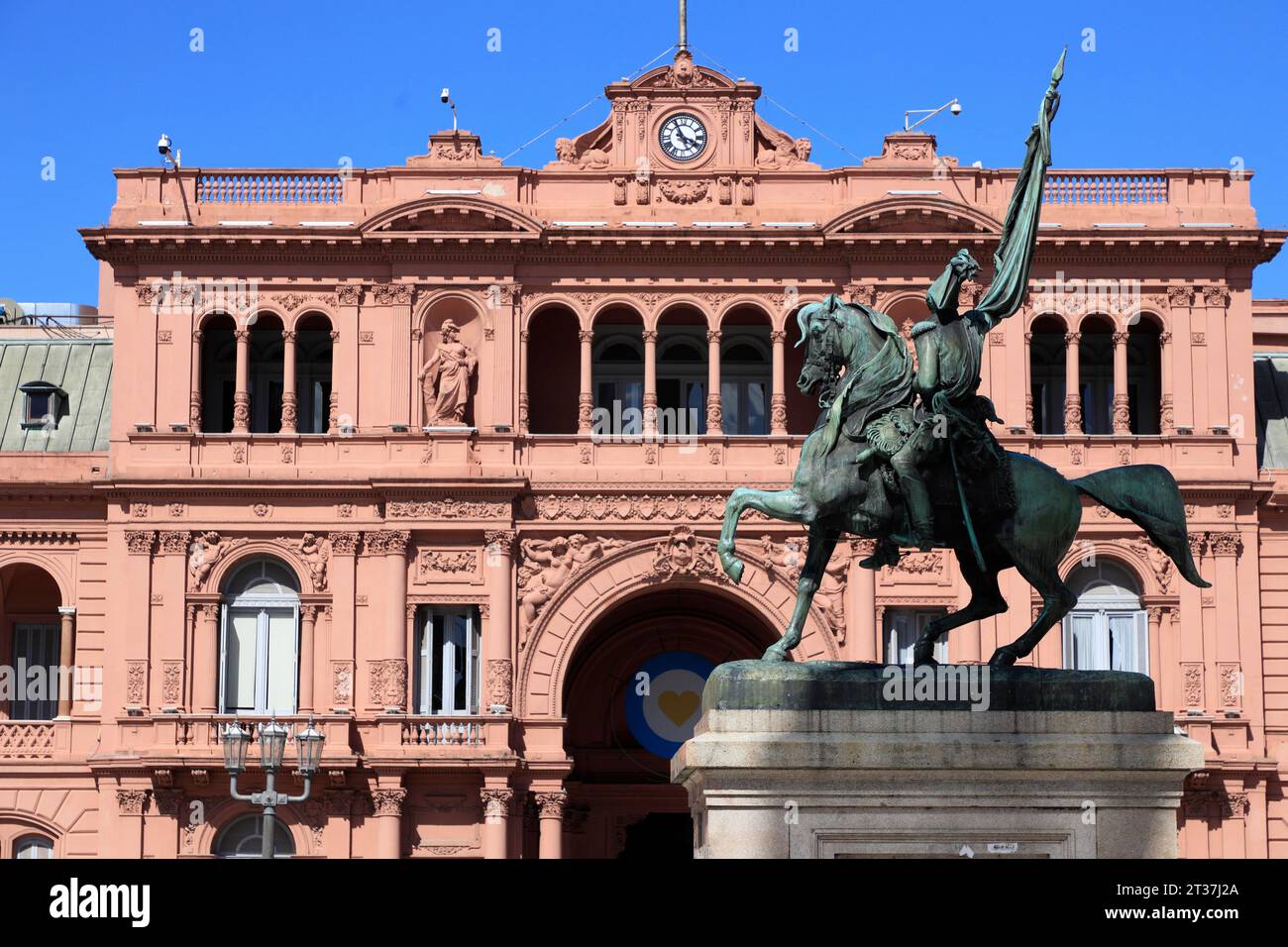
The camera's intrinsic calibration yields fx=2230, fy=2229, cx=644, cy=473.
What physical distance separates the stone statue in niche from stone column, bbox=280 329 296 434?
125 inches

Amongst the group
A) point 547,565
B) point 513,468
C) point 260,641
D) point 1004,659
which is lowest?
point 1004,659

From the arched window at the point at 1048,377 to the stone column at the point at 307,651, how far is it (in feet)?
62.4

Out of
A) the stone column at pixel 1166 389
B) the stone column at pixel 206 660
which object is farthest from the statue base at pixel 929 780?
the stone column at pixel 1166 389

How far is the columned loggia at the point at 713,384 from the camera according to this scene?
181ft

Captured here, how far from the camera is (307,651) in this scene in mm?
54188

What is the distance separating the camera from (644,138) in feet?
185

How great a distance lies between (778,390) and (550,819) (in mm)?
11839

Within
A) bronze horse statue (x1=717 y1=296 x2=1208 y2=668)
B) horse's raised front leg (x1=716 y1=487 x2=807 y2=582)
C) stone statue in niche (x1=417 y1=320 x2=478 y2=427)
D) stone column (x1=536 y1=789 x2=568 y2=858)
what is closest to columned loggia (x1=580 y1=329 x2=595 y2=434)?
stone statue in niche (x1=417 y1=320 x2=478 y2=427)

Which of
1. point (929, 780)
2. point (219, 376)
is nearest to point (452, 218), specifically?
point (219, 376)

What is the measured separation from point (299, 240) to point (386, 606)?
369 inches

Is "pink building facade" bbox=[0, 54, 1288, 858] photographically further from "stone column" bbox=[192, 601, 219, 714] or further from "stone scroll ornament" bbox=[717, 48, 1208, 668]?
"stone scroll ornament" bbox=[717, 48, 1208, 668]

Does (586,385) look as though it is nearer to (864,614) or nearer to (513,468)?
(513,468)

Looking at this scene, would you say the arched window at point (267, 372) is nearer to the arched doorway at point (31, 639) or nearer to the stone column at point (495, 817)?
the arched doorway at point (31, 639)
